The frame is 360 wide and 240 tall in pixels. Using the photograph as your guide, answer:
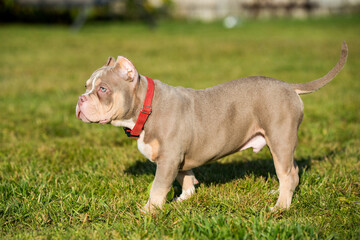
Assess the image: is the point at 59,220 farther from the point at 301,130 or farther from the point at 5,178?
the point at 301,130

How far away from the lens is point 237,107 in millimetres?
3453

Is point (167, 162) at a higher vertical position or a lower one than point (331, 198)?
higher

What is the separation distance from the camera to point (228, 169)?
4.36 metres

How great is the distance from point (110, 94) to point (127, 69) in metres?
0.24

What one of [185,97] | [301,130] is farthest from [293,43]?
[185,97]

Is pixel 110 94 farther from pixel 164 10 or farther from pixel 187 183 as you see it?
pixel 164 10

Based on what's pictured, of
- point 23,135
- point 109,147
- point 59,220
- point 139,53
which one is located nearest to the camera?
point 59,220

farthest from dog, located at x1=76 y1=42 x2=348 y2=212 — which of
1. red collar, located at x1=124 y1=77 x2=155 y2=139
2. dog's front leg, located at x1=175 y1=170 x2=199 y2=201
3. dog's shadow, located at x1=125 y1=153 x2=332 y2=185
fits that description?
dog's shadow, located at x1=125 y1=153 x2=332 y2=185

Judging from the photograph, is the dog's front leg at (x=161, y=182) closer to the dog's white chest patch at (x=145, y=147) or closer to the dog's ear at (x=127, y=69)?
the dog's white chest patch at (x=145, y=147)

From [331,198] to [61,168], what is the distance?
274 centimetres

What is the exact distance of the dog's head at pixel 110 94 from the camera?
3.21 m

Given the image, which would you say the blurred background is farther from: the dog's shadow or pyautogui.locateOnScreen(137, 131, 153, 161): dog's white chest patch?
pyautogui.locateOnScreen(137, 131, 153, 161): dog's white chest patch

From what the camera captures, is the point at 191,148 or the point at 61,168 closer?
the point at 191,148

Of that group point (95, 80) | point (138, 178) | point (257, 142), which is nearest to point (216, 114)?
point (257, 142)
